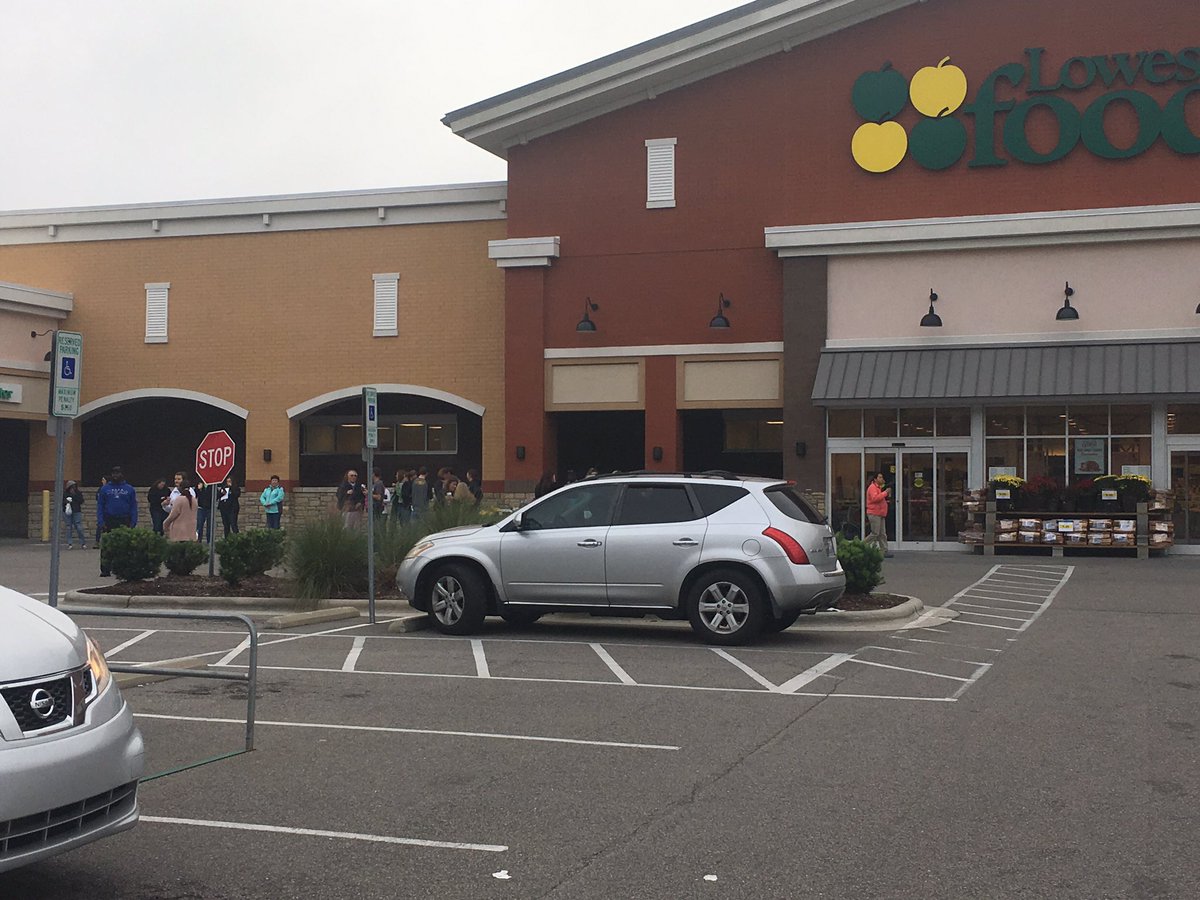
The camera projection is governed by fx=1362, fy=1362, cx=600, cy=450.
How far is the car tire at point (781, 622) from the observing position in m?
13.5

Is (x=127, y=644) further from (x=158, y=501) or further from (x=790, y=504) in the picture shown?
(x=158, y=501)

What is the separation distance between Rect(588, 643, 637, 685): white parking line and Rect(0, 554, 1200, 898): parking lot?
0.21 ft

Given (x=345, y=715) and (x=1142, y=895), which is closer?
(x=1142, y=895)

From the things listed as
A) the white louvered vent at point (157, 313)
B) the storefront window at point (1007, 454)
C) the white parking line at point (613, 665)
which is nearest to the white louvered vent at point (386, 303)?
the white louvered vent at point (157, 313)

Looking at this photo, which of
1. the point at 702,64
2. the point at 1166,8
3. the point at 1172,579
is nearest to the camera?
the point at 1172,579

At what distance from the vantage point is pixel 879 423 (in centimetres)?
2902

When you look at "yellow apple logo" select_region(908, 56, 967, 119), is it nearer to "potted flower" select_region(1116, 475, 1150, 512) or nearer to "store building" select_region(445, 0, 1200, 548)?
"store building" select_region(445, 0, 1200, 548)

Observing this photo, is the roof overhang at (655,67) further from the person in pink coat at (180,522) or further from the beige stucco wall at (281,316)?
the person in pink coat at (180,522)

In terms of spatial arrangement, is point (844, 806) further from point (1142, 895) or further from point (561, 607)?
point (561, 607)

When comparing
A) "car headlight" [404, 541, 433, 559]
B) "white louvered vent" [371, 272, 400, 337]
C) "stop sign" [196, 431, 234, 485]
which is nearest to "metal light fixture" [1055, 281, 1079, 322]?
"white louvered vent" [371, 272, 400, 337]

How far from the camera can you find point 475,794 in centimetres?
723

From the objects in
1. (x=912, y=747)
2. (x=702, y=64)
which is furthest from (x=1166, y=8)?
(x=912, y=747)

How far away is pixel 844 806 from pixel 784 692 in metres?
3.63

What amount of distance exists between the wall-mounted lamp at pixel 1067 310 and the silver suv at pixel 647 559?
15220 millimetres
